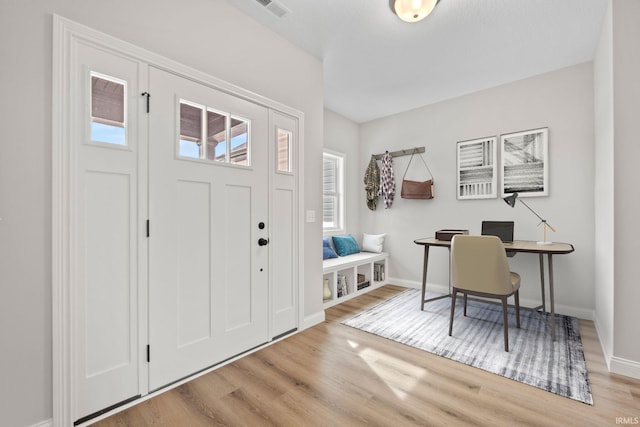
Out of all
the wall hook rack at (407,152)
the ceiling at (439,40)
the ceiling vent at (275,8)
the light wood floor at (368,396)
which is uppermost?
the ceiling vent at (275,8)

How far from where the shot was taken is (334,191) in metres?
4.56

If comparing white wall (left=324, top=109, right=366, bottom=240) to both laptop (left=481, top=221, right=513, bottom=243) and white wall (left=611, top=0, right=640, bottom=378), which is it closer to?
laptop (left=481, top=221, right=513, bottom=243)

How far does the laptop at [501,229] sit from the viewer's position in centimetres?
305

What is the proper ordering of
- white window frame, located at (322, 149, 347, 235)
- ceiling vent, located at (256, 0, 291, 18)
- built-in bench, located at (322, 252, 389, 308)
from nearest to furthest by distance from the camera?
1. ceiling vent, located at (256, 0, 291, 18)
2. built-in bench, located at (322, 252, 389, 308)
3. white window frame, located at (322, 149, 347, 235)

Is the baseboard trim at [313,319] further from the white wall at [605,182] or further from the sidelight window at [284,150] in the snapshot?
the white wall at [605,182]

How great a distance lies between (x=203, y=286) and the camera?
6.63 feet

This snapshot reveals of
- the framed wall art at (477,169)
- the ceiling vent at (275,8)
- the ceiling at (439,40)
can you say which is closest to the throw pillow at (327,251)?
the framed wall art at (477,169)

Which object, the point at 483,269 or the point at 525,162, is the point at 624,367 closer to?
the point at 483,269

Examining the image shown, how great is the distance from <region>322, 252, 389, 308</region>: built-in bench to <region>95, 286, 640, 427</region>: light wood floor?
1.23 metres

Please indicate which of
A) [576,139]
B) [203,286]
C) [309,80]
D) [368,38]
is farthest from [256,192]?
[576,139]

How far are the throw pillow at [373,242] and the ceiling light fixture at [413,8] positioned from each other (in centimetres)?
305

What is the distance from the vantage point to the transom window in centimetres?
196

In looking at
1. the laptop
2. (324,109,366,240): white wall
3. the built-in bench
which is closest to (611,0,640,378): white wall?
the laptop

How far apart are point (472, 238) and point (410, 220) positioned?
182 cm
